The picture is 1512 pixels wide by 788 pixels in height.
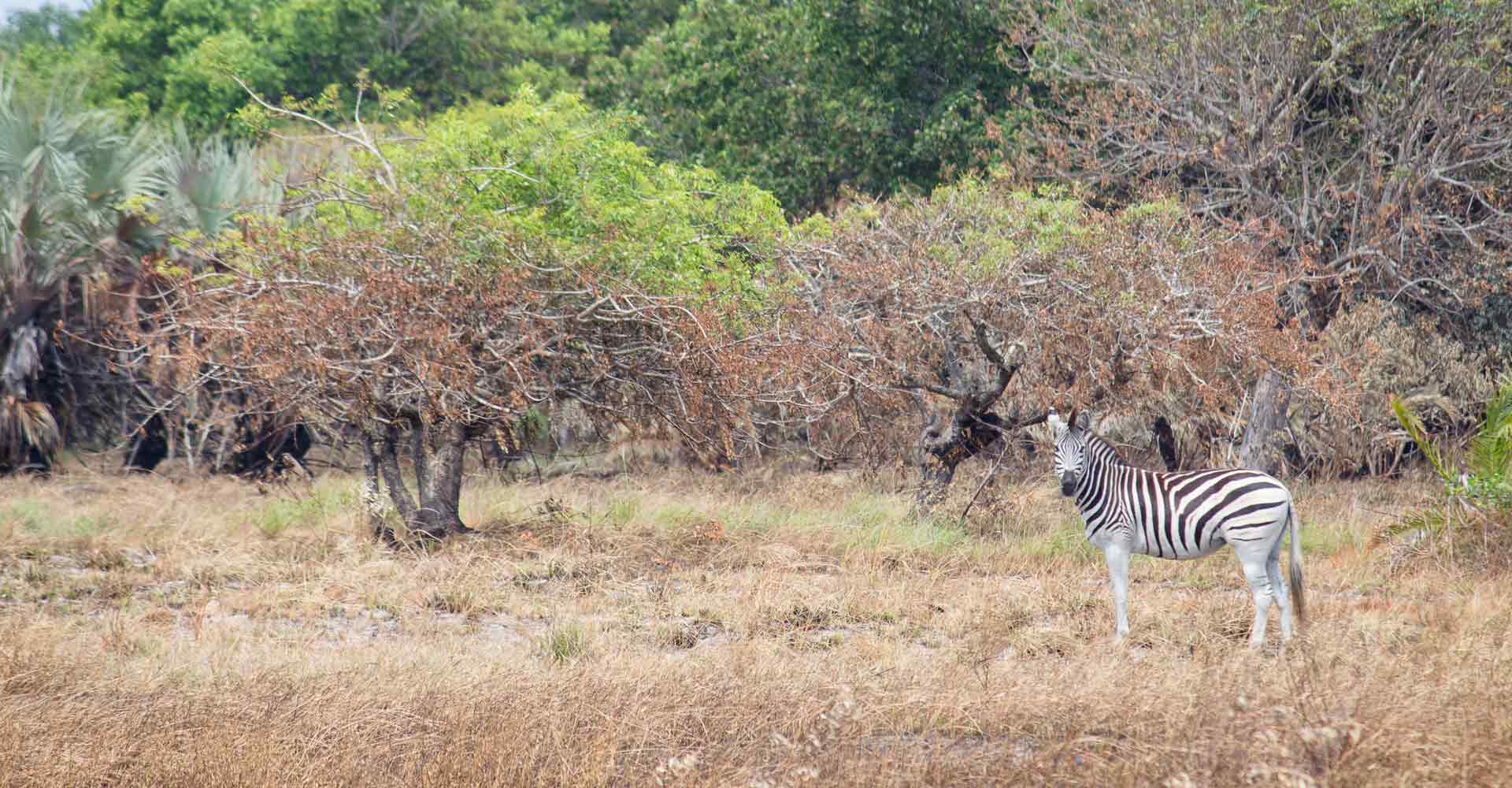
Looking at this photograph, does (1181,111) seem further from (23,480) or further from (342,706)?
(23,480)

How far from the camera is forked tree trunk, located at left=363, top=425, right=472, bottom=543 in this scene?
12164mm

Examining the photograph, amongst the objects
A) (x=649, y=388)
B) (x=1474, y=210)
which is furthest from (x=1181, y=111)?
(x=649, y=388)

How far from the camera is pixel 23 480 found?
52.0ft

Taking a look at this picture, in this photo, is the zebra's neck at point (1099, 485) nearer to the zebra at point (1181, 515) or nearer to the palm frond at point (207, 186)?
the zebra at point (1181, 515)

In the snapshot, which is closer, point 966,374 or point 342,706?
point 342,706

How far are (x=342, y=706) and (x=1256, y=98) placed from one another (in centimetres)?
1240

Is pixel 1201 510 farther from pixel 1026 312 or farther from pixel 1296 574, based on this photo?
pixel 1026 312

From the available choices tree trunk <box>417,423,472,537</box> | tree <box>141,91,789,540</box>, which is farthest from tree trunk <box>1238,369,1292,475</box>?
tree trunk <box>417,423,472,537</box>

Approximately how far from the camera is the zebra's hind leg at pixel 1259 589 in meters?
7.80

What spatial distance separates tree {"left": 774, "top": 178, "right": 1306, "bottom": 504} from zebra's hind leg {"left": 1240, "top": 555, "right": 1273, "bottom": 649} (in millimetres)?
3714

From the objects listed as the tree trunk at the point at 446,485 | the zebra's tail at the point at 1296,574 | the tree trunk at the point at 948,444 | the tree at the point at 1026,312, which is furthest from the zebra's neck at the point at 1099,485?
the tree trunk at the point at 446,485

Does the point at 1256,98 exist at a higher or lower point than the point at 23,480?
higher

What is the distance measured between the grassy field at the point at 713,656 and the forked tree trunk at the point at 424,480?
0.36 metres

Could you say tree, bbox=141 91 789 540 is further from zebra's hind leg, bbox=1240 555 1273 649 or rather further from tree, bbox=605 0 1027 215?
tree, bbox=605 0 1027 215
